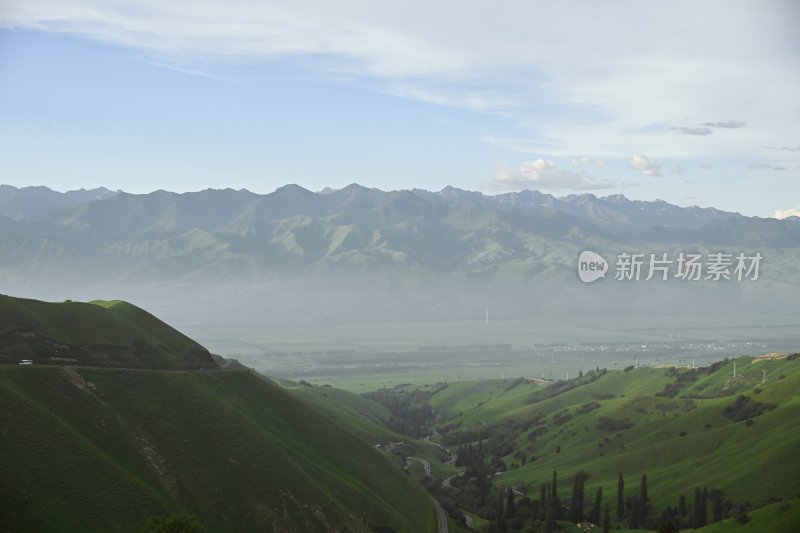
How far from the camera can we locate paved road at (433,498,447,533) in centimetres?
13982

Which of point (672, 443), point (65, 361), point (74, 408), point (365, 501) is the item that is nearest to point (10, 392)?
point (74, 408)

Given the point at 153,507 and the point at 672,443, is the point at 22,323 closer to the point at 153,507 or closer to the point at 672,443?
the point at 153,507

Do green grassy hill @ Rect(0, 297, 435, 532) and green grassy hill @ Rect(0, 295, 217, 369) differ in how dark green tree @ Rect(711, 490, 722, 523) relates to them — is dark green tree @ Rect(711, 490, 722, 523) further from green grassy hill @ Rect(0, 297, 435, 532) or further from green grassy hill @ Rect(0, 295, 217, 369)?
green grassy hill @ Rect(0, 295, 217, 369)

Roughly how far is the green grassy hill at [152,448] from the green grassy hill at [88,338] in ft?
1.04

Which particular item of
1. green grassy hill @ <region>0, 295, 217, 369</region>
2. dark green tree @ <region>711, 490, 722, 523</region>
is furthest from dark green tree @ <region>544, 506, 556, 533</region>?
green grassy hill @ <region>0, 295, 217, 369</region>

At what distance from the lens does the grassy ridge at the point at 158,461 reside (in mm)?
92062

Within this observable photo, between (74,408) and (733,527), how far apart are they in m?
102

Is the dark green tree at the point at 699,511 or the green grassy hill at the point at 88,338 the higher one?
the green grassy hill at the point at 88,338

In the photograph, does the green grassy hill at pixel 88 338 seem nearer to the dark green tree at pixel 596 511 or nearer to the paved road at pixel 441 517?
the paved road at pixel 441 517

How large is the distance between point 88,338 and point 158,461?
32.6 m

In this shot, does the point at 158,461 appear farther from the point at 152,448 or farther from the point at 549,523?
the point at 549,523

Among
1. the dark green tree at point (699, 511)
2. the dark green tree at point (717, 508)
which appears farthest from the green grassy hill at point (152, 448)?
the dark green tree at point (717, 508)

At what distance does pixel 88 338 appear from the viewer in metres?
127

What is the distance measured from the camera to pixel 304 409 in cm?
15538
